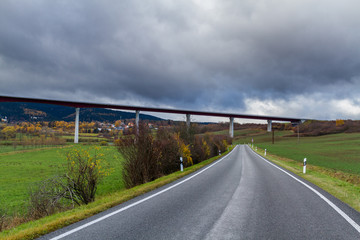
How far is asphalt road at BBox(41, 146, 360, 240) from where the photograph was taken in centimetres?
422

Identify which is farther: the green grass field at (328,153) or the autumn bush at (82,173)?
the green grass field at (328,153)

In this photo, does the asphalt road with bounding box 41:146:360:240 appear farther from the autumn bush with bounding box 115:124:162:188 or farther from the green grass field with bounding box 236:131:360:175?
the green grass field with bounding box 236:131:360:175

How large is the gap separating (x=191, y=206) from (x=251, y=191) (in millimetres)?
3141

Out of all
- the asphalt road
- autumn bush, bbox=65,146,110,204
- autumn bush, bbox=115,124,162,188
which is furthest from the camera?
autumn bush, bbox=115,124,162,188

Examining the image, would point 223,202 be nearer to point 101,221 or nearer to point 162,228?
point 162,228

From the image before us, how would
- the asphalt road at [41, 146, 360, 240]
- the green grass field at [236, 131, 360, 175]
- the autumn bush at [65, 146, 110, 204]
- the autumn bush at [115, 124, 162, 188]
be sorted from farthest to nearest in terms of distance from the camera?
the green grass field at [236, 131, 360, 175], the autumn bush at [115, 124, 162, 188], the autumn bush at [65, 146, 110, 204], the asphalt road at [41, 146, 360, 240]

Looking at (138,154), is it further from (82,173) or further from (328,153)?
(328,153)

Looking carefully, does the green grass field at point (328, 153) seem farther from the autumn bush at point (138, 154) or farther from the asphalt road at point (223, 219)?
the autumn bush at point (138, 154)

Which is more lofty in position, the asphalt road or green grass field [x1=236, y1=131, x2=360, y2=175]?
the asphalt road

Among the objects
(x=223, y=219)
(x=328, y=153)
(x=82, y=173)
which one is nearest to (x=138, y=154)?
(x=82, y=173)

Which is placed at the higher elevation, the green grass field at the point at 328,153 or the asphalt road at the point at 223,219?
the asphalt road at the point at 223,219

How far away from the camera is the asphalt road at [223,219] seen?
13.9 feet

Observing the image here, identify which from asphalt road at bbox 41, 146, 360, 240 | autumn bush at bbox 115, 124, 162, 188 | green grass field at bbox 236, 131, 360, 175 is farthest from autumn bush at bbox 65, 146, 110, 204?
green grass field at bbox 236, 131, 360, 175

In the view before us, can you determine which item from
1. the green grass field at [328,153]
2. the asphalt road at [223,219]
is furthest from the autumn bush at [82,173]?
the green grass field at [328,153]
